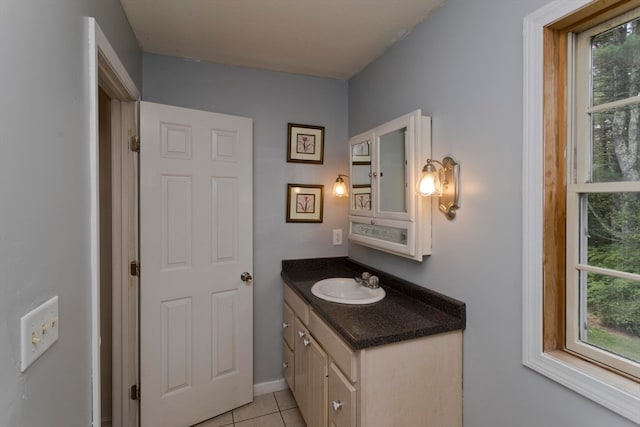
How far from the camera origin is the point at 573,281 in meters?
1.08

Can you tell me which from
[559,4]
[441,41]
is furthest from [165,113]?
[559,4]

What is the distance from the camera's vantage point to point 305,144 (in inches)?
93.6

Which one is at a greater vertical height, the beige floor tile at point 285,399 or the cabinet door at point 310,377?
the cabinet door at point 310,377

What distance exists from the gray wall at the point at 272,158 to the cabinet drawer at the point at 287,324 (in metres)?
0.07

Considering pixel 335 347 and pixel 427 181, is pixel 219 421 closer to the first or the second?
pixel 335 347

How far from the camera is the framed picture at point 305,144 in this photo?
2.34 meters

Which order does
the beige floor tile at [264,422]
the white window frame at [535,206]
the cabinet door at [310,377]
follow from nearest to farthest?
the white window frame at [535,206], the cabinet door at [310,377], the beige floor tile at [264,422]

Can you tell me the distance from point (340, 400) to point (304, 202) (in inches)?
54.1

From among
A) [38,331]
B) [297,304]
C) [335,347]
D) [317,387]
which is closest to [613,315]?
[335,347]

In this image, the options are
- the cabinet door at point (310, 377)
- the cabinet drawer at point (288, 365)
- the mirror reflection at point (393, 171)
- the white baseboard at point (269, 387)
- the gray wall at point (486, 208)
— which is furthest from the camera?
the white baseboard at point (269, 387)

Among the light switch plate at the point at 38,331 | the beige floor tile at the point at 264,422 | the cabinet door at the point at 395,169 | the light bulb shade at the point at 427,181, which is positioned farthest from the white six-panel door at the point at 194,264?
the light bulb shade at the point at 427,181

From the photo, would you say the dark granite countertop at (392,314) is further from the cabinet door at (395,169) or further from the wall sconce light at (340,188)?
the wall sconce light at (340,188)

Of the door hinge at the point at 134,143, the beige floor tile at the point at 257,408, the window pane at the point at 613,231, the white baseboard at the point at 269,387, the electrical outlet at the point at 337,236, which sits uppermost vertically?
the door hinge at the point at 134,143

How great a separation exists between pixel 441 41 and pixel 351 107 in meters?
1.00
